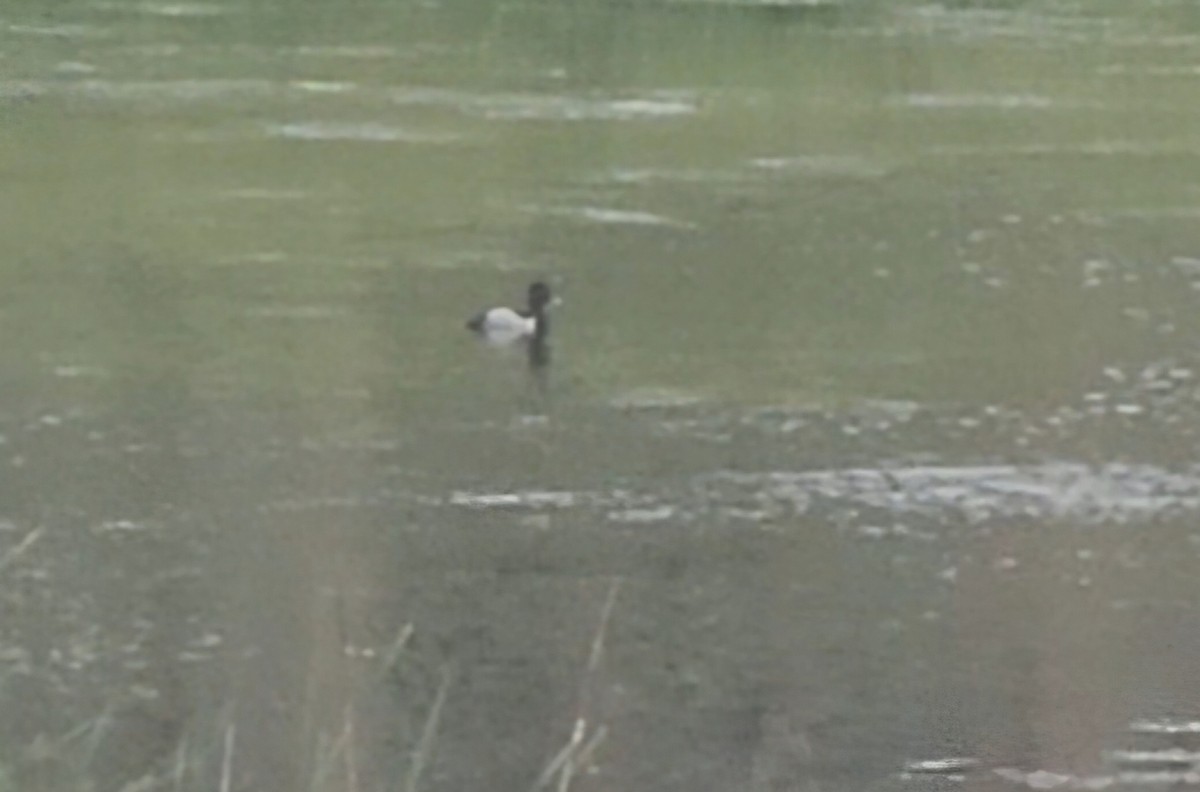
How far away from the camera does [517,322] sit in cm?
1080

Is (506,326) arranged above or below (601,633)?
below

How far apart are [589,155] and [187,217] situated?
8.55ft

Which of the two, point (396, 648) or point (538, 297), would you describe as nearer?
point (396, 648)

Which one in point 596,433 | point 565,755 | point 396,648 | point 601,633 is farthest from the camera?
point 596,433

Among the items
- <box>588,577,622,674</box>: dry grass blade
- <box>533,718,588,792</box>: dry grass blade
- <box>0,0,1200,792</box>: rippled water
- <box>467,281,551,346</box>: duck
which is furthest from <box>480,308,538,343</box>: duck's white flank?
<box>533,718,588,792</box>: dry grass blade

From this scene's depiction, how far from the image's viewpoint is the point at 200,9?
20.4 m

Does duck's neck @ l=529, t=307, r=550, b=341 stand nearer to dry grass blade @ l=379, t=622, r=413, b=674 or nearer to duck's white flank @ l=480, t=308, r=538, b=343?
duck's white flank @ l=480, t=308, r=538, b=343

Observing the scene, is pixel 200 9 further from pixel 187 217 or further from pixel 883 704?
pixel 883 704

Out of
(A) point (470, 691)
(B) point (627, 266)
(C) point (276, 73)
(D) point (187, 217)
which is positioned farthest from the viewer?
(C) point (276, 73)

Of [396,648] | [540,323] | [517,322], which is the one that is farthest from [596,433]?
[396,648]

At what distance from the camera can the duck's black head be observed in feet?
37.4

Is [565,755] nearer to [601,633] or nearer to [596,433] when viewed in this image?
[601,633]

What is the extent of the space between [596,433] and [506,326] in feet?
3.49

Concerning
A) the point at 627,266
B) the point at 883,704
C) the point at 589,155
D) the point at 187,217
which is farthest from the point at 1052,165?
the point at 883,704
